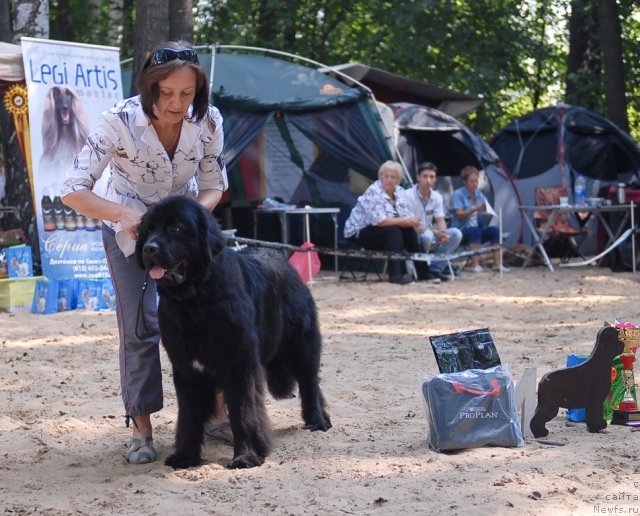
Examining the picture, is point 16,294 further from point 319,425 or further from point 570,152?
point 570,152

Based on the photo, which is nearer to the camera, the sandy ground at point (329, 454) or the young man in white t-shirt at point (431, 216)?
the sandy ground at point (329, 454)

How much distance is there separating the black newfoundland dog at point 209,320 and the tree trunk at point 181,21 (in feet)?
26.6

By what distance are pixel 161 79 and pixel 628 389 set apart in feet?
8.06

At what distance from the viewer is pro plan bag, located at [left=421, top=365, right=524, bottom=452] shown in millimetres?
3939

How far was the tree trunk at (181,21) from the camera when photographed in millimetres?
11758

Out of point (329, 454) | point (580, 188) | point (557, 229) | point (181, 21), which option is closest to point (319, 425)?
point (329, 454)

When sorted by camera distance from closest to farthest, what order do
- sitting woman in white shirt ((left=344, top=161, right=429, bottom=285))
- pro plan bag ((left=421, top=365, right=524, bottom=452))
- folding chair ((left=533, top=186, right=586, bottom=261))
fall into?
pro plan bag ((left=421, top=365, right=524, bottom=452)) < sitting woman in white shirt ((left=344, top=161, right=429, bottom=285)) < folding chair ((left=533, top=186, right=586, bottom=261))

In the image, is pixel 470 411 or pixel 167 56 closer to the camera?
pixel 167 56

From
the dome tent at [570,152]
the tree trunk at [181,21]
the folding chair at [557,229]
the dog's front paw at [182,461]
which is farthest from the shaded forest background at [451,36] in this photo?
the dog's front paw at [182,461]

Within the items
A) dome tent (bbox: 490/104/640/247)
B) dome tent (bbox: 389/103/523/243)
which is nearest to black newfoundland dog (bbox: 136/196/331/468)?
dome tent (bbox: 389/103/523/243)

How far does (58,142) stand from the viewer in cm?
907

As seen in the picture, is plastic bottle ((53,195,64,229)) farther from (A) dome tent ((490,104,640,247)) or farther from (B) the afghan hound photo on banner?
(A) dome tent ((490,104,640,247))

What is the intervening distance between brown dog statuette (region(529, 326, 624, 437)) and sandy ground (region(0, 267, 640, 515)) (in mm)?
114

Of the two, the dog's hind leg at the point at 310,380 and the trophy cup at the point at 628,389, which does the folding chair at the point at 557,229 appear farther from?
the dog's hind leg at the point at 310,380
